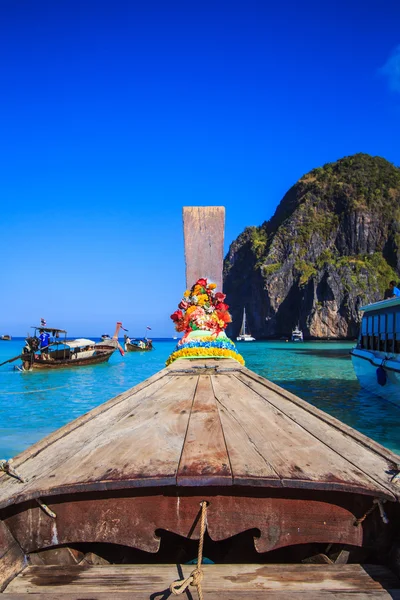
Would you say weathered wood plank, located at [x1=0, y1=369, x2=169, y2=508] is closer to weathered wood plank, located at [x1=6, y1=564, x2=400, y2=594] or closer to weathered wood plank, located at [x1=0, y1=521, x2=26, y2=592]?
weathered wood plank, located at [x1=0, y1=521, x2=26, y2=592]

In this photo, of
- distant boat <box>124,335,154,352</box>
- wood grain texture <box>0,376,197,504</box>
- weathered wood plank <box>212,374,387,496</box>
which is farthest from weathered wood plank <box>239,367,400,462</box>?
distant boat <box>124,335,154,352</box>

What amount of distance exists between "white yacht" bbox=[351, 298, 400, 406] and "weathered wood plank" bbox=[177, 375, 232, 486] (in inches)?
329

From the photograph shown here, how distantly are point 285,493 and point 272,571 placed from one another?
0.37m

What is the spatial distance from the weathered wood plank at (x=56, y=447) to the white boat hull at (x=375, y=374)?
834 cm

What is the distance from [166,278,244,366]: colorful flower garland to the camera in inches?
277

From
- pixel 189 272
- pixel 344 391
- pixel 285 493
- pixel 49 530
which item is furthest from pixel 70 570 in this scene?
pixel 344 391

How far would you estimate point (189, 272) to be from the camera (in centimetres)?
891

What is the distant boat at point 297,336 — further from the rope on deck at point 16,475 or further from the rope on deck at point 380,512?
the rope on deck at point 16,475

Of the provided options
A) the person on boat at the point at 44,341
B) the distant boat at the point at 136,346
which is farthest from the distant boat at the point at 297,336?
the person on boat at the point at 44,341

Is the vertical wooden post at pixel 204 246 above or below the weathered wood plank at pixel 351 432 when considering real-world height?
above

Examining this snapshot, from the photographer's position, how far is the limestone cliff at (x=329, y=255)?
78.0 m

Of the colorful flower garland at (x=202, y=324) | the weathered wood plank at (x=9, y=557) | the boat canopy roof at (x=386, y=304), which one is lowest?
the weathered wood plank at (x=9, y=557)

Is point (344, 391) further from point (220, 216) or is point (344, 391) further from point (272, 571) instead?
point (272, 571)

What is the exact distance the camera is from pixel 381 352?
1251cm
